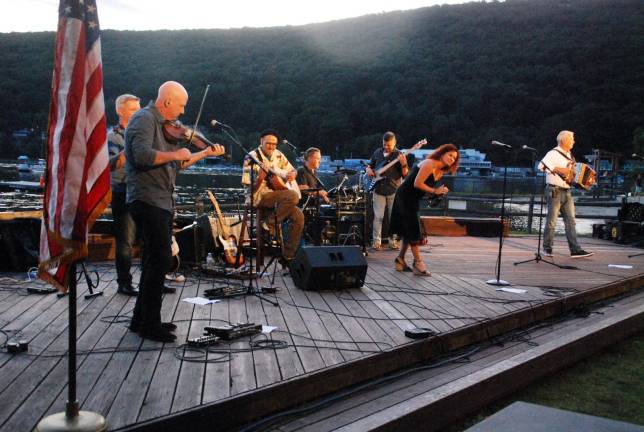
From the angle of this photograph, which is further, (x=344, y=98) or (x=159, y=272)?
(x=344, y=98)

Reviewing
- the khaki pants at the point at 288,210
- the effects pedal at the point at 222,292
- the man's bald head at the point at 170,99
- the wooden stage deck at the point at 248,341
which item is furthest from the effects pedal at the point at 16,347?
the khaki pants at the point at 288,210

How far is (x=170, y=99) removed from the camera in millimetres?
4211

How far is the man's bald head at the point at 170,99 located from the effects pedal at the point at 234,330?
160 centimetres

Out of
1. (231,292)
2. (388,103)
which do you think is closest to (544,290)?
(231,292)

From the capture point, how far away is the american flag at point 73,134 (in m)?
2.53

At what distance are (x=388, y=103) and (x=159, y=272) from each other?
64.9 meters

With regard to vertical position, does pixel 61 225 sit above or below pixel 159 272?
above

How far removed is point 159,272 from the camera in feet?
13.5

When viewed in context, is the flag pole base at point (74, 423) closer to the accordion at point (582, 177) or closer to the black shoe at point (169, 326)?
the black shoe at point (169, 326)

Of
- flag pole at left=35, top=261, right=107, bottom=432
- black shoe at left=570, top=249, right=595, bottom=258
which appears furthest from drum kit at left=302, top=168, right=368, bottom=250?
flag pole at left=35, top=261, right=107, bottom=432

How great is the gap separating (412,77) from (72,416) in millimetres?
70028

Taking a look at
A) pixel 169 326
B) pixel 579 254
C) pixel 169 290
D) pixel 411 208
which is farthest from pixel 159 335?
pixel 579 254

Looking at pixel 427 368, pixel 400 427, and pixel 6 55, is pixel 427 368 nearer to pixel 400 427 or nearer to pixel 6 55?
pixel 400 427

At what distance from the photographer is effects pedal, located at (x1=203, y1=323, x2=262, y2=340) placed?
13.9 feet
